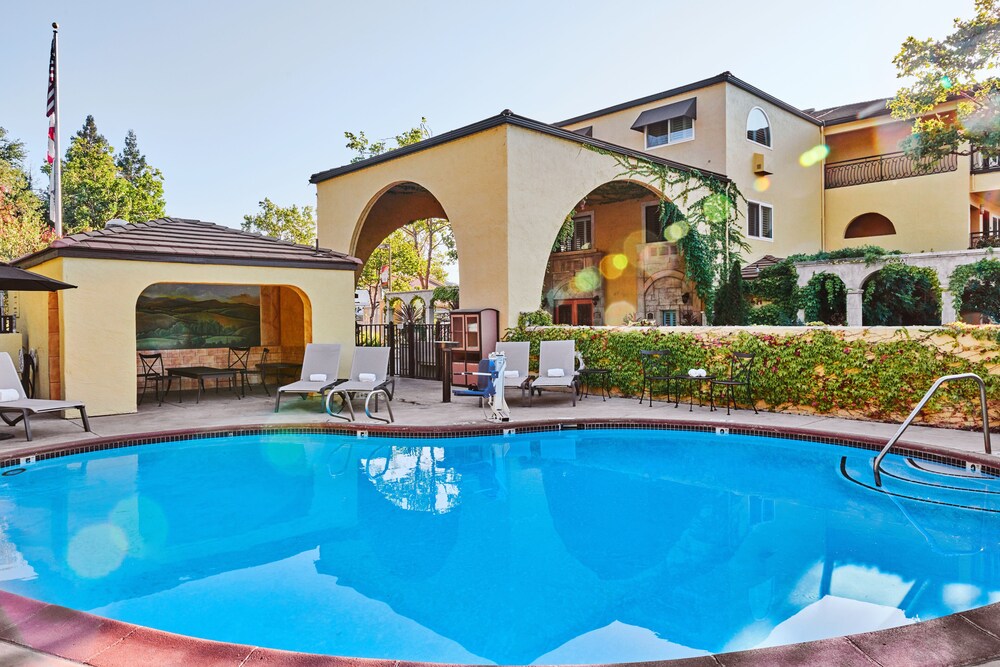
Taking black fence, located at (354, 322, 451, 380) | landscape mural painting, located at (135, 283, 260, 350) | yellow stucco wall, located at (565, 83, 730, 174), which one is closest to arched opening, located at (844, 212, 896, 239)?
yellow stucco wall, located at (565, 83, 730, 174)

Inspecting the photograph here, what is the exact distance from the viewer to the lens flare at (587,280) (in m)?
22.0

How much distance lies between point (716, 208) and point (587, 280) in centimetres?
524

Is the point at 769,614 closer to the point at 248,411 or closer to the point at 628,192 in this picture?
the point at 248,411

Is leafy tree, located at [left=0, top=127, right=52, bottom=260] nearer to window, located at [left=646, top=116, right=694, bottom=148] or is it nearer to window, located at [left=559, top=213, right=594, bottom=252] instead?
window, located at [left=559, top=213, right=594, bottom=252]

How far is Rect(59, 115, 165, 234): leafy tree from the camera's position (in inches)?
1476

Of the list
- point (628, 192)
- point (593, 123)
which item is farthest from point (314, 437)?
point (593, 123)

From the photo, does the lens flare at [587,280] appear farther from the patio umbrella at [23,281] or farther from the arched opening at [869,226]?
the patio umbrella at [23,281]

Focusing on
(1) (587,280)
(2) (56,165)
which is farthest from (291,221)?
(1) (587,280)

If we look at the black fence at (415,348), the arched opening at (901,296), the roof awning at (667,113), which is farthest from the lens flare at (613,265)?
the black fence at (415,348)

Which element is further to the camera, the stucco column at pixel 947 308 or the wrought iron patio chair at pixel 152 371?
the stucco column at pixel 947 308

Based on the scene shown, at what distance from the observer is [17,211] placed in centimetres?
3161

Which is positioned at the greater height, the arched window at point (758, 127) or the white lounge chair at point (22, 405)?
the arched window at point (758, 127)

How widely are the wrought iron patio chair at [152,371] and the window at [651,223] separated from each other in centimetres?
1457

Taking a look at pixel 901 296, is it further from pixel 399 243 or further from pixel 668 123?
pixel 399 243
